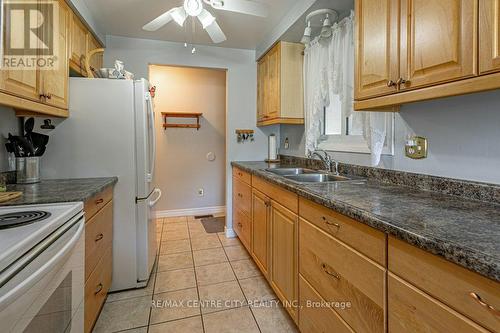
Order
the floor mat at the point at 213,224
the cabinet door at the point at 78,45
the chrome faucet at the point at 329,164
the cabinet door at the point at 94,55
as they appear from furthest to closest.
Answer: the floor mat at the point at 213,224 → the cabinet door at the point at 94,55 → the chrome faucet at the point at 329,164 → the cabinet door at the point at 78,45

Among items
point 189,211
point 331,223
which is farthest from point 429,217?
point 189,211

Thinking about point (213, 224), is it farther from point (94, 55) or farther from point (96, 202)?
point (94, 55)

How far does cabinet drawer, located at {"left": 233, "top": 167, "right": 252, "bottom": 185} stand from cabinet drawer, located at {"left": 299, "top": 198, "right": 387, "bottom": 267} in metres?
1.12

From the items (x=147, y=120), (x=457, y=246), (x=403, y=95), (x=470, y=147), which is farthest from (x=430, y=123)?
(x=147, y=120)

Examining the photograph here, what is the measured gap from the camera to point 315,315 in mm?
1291

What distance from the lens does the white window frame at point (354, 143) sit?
63.3 inches

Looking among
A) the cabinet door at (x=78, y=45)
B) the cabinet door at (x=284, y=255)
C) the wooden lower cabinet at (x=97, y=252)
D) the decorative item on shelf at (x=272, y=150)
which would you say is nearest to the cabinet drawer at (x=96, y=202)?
the wooden lower cabinet at (x=97, y=252)

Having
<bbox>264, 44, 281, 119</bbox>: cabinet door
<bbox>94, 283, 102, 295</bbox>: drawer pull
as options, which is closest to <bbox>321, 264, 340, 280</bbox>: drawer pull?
<bbox>94, 283, 102, 295</bbox>: drawer pull

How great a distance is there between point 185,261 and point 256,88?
2.16m

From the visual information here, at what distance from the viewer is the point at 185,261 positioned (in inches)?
98.5

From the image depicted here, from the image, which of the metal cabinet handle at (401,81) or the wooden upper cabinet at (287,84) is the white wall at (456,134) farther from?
the wooden upper cabinet at (287,84)

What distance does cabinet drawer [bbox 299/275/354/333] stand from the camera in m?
1.12

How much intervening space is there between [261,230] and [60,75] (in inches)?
71.9

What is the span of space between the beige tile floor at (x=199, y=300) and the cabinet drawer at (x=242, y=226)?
16cm
